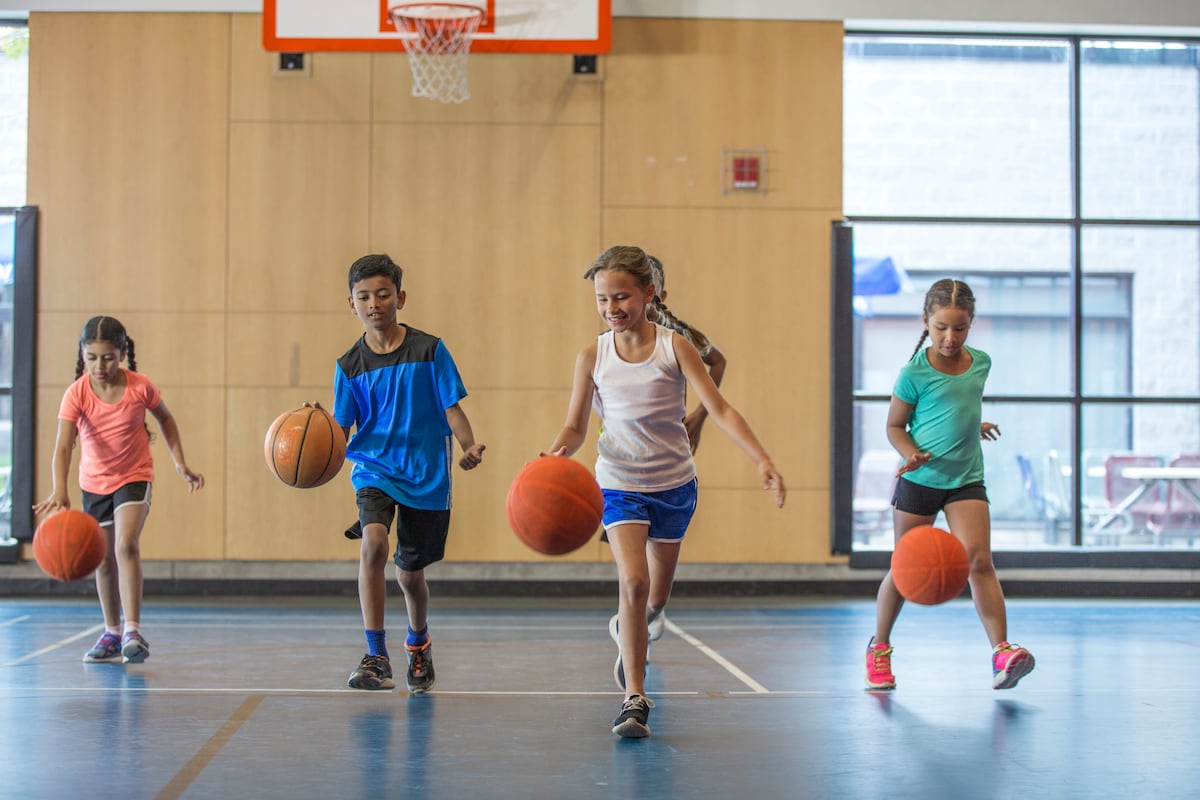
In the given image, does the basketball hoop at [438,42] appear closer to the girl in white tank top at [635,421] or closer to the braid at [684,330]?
the braid at [684,330]

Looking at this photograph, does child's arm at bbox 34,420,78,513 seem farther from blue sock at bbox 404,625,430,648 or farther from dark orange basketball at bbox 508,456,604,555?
dark orange basketball at bbox 508,456,604,555

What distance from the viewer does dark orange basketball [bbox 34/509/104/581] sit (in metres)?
4.79

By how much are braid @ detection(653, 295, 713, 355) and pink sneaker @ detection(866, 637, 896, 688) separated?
1.50 metres

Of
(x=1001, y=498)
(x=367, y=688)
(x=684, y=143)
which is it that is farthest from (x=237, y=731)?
(x=1001, y=498)

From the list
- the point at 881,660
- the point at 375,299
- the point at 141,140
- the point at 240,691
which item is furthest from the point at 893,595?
the point at 141,140

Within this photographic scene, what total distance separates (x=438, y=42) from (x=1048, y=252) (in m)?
4.49

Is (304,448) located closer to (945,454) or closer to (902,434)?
(902,434)

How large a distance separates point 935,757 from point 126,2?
287 inches

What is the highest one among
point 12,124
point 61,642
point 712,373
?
point 12,124

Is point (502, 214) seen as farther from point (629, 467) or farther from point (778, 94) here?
point (629, 467)

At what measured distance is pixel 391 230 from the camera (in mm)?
8320

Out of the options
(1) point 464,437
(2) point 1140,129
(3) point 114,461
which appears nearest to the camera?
(1) point 464,437

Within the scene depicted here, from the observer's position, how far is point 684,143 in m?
8.41

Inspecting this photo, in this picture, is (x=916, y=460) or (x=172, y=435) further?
(x=172, y=435)
